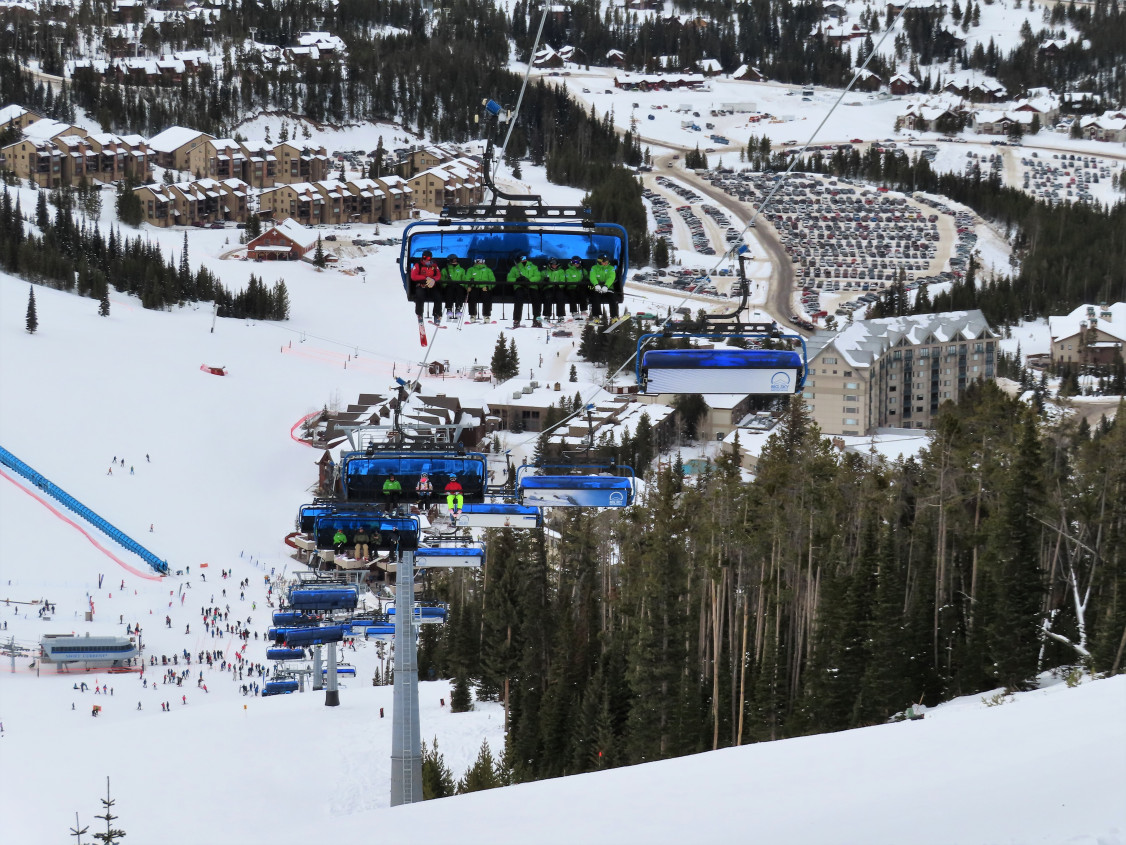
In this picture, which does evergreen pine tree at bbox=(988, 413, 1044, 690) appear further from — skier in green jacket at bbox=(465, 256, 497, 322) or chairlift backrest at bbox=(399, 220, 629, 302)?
skier in green jacket at bbox=(465, 256, 497, 322)

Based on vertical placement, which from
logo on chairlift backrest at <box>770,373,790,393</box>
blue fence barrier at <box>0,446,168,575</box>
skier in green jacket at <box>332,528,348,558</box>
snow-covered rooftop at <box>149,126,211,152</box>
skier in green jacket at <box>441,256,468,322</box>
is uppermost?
snow-covered rooftop at <box>149,126,211,152</box>

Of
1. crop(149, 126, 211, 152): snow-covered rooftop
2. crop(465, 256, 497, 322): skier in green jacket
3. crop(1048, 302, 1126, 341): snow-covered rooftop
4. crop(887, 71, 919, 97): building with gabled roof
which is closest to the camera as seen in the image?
crop(465, 256, 497, 322): skier in green jacket

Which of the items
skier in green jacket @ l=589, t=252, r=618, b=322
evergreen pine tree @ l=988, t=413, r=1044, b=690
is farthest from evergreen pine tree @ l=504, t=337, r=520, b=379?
skier in green jacket @ l=589, t=252, r=618, b=322

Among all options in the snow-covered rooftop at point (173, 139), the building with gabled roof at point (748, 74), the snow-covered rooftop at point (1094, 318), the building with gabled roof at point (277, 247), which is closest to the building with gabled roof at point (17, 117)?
the snow-covered rooftop at point (173, 139)

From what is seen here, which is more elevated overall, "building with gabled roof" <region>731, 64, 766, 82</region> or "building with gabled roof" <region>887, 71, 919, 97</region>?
"building with gabled roof" <region>731, 64, 766, 82</region>

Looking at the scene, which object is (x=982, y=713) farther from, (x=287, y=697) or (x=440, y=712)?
(x=287, y=697)

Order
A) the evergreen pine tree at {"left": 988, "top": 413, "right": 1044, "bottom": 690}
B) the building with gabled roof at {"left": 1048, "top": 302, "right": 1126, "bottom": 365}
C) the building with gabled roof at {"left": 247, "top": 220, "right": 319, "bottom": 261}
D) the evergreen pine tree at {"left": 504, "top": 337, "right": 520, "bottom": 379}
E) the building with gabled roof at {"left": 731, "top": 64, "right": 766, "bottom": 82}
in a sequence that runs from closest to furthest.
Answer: the evergreen pine tree at {"left": 988, "top": 413, "right": 1044, "bottom": 690} < the evergreen pine tree at {"left": 504, "top": 337, "right": 520, "bottom": 379} < the building with gabled roof at {"left": 1048, "top": 302, "right": 1126, "bottom": 365} < the building with gabled roof at {"left": 247, "top": 220, "right": 319, "bottom": 261} < the building with gabled roof at {"left": 731, "top": 64, "right": 766, "bottom": 82}
